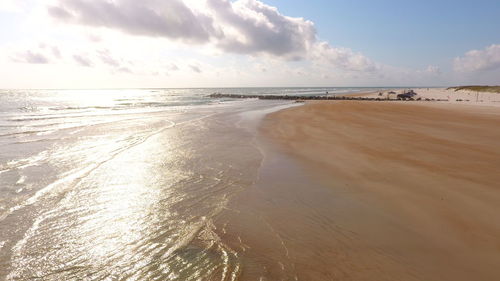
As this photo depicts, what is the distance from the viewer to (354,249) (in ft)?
17.0

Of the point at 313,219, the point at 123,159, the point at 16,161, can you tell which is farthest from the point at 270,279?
the point at 16,161

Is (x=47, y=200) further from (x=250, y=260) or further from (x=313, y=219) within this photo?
(x=313, y=219)

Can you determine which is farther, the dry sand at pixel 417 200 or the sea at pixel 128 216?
the dry sand at pixel 417 200

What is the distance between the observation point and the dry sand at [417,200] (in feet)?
15.7

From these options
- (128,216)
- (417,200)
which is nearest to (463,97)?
(417,200)

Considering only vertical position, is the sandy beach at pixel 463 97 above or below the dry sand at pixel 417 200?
above

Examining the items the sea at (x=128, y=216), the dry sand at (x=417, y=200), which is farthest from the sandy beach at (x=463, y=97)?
the sea at (x=128, y=216)

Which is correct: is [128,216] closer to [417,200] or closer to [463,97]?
[417,200]

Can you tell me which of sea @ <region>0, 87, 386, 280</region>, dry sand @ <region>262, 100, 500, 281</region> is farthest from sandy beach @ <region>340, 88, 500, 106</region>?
sea @ <region>0, 87, 386, 280</region>

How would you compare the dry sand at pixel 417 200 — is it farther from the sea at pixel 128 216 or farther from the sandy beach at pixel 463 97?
the sandy beach at pixel 463 97

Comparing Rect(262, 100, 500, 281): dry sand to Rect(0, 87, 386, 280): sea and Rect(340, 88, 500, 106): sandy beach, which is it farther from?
Rect(340, 88, 500, 106): sandy beach

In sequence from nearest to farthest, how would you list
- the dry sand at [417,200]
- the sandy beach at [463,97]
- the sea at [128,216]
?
the sea at [128,216] < the dry sand at [417,200] < the sandy beach at [463,97]

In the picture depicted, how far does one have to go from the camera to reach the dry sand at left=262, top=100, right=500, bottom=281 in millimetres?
4777

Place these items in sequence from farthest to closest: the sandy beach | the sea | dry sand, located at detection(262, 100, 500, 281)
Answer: the sandy beach < dry sand, located at detection(262, 100, 500, 281) < the sea
